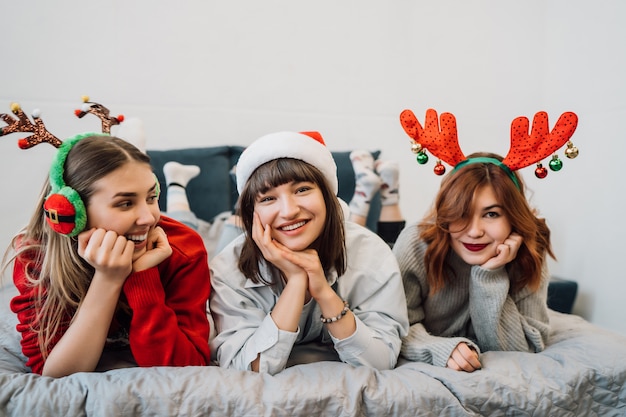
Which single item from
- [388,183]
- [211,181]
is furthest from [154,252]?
[388,183]

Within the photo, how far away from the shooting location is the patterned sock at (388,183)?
2.29 m

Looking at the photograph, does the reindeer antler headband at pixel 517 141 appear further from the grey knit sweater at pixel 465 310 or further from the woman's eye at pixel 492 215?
the grey knit sweater at pixel 465 310

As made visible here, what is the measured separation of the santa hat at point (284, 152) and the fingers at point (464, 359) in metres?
0.53

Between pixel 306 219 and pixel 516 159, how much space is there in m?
0.60

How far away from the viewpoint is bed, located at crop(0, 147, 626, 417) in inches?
39.2

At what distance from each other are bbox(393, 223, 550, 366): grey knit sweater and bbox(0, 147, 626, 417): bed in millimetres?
82

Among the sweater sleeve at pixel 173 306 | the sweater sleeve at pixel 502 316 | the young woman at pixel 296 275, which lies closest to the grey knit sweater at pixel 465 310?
the sweater sleeve at pixel 502 316

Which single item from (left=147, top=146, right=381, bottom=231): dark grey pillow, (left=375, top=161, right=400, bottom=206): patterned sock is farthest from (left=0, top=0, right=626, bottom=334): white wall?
(left=375, top=161, right=400, bottom=206): patterned sock

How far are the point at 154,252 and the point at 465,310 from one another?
891mm

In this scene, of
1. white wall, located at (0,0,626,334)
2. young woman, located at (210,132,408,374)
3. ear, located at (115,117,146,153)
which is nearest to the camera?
young woman, located at (210,132,408,374)

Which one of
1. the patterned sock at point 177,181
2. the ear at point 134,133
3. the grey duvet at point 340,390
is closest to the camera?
the grey duvet at point 340,390

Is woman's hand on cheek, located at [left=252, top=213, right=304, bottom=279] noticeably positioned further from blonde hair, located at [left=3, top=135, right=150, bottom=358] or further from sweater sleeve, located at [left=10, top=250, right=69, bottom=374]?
sweater sleeve, located at [left=10, top=250, right=69, bottom=374]

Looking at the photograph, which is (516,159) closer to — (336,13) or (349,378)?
(349,378)

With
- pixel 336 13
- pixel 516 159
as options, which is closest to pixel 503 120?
pixel 336 13
